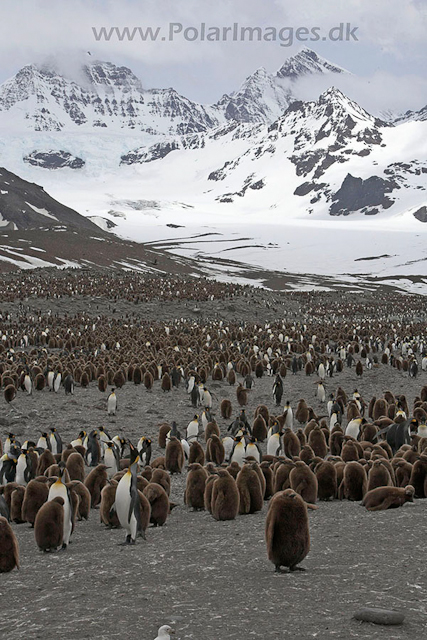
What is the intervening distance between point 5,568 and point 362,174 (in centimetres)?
20544

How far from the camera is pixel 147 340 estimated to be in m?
24.8

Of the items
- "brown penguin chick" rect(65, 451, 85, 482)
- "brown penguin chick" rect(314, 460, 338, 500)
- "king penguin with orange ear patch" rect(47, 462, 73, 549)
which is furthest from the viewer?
"brown penguin chick" rect(65, 451, 85, 482)

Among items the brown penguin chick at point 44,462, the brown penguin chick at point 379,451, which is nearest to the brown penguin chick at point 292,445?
the brown penguin chick at point 379,451

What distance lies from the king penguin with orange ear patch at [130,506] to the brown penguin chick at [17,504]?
60.9 inches

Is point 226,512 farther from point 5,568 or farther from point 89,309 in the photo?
point 89,309

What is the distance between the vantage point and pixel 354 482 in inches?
301

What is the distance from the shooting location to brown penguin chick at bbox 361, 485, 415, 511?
679 centimetres

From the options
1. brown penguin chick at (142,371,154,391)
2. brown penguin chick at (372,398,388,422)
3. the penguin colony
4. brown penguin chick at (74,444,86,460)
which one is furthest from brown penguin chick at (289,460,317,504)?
brown penguin chick at (142,371,154,391)

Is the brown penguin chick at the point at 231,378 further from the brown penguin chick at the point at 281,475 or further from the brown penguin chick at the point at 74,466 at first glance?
the brown penguin chick at the point at 281,475

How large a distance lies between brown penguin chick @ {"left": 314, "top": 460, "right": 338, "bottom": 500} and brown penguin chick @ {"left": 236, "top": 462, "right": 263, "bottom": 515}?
3.10ft

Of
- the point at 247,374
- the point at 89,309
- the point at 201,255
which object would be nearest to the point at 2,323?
the point at 89,309

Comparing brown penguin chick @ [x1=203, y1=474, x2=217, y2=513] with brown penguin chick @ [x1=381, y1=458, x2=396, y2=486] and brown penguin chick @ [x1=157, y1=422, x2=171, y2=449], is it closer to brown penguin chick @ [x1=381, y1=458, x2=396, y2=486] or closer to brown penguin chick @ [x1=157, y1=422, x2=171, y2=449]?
brown penguin chick @ [x1=381, y1=458, x2=396, y2=486]

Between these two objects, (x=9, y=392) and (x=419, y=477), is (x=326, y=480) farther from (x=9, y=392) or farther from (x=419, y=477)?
(x=9, y=392)

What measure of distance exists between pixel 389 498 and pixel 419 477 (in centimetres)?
95
